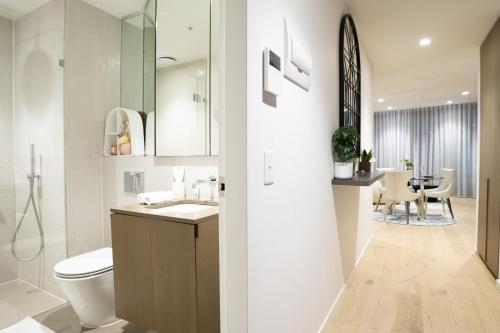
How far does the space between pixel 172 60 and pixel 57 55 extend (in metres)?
0.94

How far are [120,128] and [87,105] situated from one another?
1.07 ft

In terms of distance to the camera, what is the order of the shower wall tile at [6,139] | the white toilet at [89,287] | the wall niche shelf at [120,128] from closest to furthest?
the white toilet at [89,287], the shower wall tile at [6,139], the wall niche shelf at [120,128]

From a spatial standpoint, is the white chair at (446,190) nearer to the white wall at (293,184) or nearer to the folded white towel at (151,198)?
the white wall at (293,184)

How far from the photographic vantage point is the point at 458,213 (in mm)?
5691

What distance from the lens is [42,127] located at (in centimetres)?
244

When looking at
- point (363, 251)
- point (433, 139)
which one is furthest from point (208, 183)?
point (433, 139)

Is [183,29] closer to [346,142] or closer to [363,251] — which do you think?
[346,142]

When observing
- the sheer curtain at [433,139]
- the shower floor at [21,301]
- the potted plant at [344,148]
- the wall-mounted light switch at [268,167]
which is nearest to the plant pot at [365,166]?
the potted plant at [344,148]

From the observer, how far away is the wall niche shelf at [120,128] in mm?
2490

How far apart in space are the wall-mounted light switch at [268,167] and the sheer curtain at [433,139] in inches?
308

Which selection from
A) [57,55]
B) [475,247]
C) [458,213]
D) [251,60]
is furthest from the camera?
[458,213]

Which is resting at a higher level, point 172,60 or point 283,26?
point 172,60

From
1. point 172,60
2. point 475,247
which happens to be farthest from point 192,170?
point 475,247

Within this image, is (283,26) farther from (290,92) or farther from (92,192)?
(92,192)
